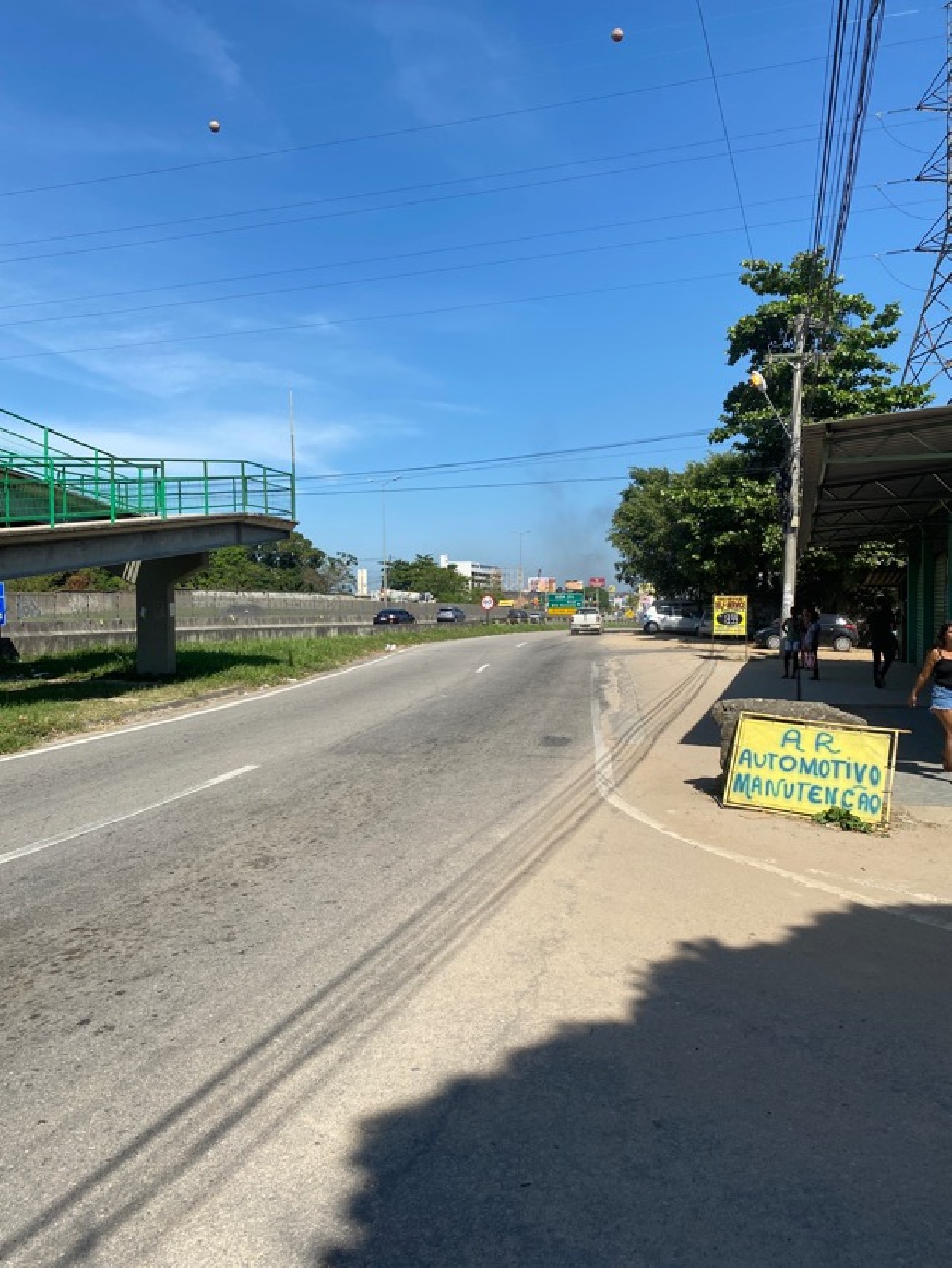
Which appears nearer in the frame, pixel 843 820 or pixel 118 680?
pixel 843 820

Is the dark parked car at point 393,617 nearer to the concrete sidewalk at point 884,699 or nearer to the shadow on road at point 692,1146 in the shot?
the concrete sidewalk at point 884,699

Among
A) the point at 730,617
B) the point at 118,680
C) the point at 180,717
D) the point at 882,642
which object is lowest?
the point at 180,717

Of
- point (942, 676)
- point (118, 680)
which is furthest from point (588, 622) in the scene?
point (942, 676)

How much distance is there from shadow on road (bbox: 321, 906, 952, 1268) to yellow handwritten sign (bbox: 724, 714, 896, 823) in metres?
3.88

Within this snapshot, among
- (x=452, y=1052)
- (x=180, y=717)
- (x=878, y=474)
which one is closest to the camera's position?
(x=452, y=1052)

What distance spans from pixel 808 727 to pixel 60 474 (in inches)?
586

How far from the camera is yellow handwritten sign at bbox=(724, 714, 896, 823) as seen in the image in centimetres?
836

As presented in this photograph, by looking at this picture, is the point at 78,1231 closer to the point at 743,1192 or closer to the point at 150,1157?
the point at 150,1157

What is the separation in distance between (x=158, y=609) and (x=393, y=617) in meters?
33.5

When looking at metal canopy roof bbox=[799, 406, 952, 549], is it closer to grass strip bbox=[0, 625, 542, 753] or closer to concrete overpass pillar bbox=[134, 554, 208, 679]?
grass strip bbox=[0, 625, 542, 753]

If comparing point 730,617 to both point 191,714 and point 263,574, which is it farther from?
point 263,574

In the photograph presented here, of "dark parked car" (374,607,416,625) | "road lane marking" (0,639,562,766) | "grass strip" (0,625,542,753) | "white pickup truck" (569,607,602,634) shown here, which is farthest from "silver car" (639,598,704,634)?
"road lane marking" (0,639,562,766)

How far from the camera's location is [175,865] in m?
6.78

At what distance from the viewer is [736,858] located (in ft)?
23.8
